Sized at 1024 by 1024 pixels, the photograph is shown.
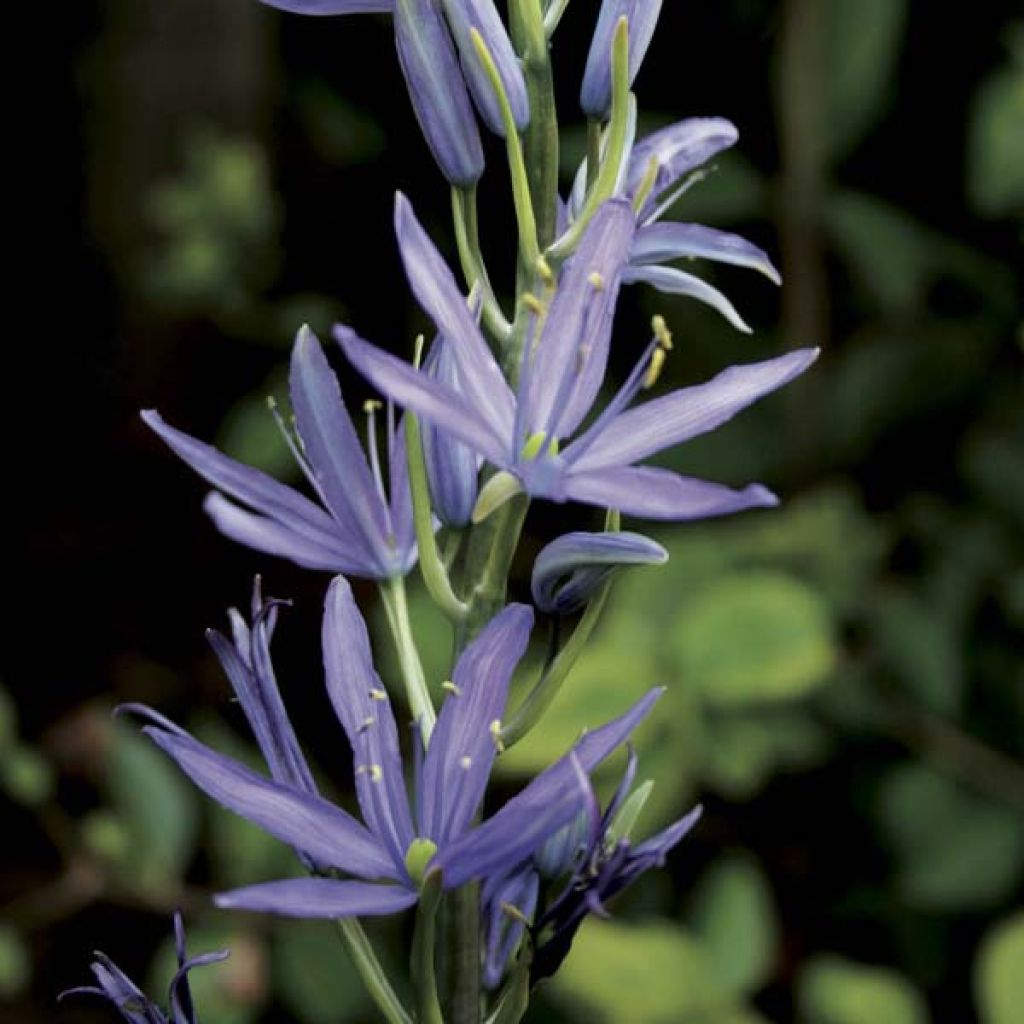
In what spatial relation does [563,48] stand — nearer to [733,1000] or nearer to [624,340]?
[624,340]

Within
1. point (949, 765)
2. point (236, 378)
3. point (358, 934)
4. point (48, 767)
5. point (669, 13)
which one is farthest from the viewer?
point (236, 378)

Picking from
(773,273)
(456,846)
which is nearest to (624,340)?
(773,273)

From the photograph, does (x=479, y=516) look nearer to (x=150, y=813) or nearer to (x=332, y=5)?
(x=332, y=5)

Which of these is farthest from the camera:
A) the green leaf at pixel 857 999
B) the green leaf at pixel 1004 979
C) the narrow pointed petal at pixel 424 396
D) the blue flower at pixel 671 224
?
the green leaf at pixel 857 999

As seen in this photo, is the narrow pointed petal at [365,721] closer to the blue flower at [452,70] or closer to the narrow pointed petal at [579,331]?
the narrow pointed petal at [579,331]

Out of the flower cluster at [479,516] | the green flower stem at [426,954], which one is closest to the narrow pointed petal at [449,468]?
the flower cluster at [479,516]

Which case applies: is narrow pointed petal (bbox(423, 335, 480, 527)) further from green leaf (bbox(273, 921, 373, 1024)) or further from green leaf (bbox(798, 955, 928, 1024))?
green leaf (bbox(273, 921, 373, 1024))

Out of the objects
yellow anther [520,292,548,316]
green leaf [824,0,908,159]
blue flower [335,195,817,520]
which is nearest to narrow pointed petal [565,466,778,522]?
blue flower [335,195,817,520]
